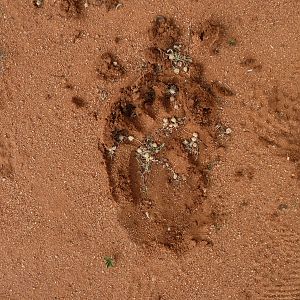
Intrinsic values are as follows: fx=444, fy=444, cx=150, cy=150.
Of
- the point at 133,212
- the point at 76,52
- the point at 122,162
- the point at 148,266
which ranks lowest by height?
the point at 148,266

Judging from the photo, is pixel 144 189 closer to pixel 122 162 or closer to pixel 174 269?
pixel 122 162

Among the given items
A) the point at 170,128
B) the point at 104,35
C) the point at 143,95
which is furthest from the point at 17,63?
the point at 170,128

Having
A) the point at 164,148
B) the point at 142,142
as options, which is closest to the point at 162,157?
the point at 164,148

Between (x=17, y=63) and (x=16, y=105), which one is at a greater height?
(x=17, y=63)

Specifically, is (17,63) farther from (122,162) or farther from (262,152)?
(262,152)

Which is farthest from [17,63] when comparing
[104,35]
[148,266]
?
[148,266]

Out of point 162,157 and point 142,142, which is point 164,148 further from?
point 142,142
